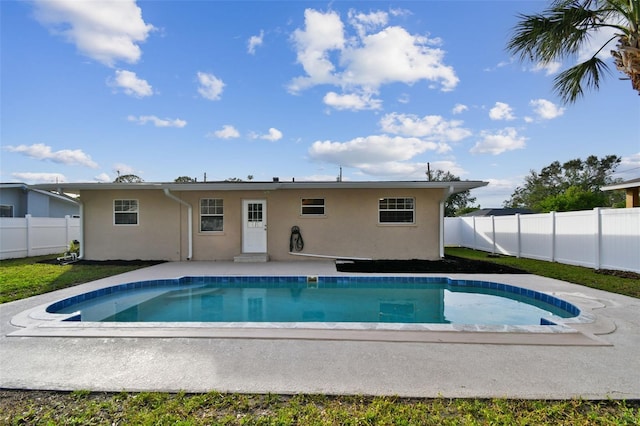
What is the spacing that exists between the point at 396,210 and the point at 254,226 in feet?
16.6

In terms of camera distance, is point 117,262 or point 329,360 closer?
point 329,360

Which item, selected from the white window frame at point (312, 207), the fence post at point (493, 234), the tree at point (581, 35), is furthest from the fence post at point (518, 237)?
the white window frame at point (312, 207)

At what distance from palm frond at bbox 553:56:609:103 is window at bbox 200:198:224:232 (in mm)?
10195

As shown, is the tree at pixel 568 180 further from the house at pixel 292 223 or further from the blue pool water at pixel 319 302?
the blue pool water at pixel 319 302

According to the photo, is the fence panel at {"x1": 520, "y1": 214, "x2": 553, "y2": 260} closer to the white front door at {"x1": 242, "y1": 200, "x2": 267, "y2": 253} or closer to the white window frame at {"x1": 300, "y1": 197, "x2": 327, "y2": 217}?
the white window frame at {"x1": 300, "y1": 197, "x2": 327, "y2": 217}

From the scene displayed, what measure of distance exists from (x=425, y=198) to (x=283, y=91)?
316 inches

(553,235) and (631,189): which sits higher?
(631,189)

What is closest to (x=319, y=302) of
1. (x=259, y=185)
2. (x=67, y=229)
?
(x=259, y=185)

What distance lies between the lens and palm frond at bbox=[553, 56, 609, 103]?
680cm

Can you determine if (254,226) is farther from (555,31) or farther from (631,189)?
(631,189)

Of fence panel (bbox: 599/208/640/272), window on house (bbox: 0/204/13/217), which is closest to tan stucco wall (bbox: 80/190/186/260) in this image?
window on house (bbox: 0/204/13/217)

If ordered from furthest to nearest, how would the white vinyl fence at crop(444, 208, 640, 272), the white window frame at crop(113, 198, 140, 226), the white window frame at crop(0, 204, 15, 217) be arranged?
1. the white window frame at crop(0, 204, 15, 217)
2. the white window frame at crop(113, 198, 140, 226)
3. the white vinyl fence at crop(444, 208, 640, 272)

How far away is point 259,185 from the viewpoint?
413 inches

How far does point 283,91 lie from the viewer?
14.8 meters
